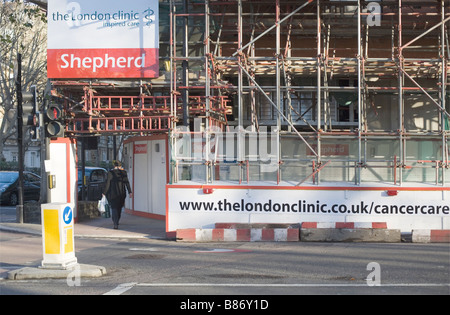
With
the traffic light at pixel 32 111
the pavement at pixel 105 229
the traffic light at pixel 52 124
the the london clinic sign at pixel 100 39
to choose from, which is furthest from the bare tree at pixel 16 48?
the traffic light at pixel 52 124

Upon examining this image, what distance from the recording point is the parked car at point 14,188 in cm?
2781

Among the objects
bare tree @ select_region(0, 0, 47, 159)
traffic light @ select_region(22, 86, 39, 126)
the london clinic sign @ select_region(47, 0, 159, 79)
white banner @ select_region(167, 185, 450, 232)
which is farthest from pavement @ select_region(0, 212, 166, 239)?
bare tree @ select_region(0, 0, 47, 159)

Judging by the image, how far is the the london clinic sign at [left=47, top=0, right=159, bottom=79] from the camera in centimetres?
1916

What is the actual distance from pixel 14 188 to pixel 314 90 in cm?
1480

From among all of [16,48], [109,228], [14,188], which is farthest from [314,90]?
[14,188]

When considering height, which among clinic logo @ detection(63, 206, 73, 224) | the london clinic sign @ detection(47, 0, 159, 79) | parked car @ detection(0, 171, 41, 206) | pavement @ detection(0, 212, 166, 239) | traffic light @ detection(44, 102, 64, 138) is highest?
the london clinic sign @ detection(47, 0, 159, 79)

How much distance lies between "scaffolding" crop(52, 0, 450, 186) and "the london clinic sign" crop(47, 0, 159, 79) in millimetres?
530

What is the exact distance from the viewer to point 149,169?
70.3 ft

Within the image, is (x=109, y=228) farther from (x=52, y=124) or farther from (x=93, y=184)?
(x=93, y=184)

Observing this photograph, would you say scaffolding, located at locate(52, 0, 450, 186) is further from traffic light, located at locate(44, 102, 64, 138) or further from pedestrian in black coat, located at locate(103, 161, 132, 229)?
traffic light, located at locate(44, 102, 64, 138)

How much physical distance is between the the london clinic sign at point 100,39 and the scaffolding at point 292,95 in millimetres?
530

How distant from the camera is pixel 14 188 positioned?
2830 centimetres
